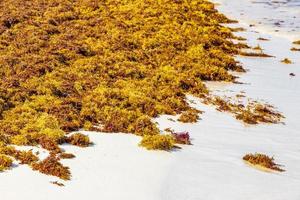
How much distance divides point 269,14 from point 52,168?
2942 centimetres

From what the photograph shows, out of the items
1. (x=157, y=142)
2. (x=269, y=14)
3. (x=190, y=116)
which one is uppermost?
(x=157, y=142)

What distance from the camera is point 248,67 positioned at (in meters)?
23.6

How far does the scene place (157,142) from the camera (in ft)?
44.8

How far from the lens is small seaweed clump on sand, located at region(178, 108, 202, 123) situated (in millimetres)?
16078

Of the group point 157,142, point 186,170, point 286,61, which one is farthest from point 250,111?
point 286,61

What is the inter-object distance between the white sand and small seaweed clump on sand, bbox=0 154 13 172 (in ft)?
0.57

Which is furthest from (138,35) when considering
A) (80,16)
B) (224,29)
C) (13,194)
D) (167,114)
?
(13,194)

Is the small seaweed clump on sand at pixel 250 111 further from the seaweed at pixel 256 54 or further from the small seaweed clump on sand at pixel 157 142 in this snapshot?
the seaweed at pixel 256 54

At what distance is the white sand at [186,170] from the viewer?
1121 centimetres

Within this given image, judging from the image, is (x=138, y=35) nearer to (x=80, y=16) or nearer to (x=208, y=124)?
(x=80, y=16)

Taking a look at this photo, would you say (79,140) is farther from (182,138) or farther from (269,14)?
(269,14)

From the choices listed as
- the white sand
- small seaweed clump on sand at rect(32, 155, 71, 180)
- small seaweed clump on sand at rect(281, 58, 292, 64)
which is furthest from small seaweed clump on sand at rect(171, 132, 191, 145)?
small seaweed clump on sand at rect(281, 58, 292, 64)

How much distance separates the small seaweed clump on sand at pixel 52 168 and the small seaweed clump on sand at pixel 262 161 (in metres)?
4.61

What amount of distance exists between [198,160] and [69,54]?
9.26m
